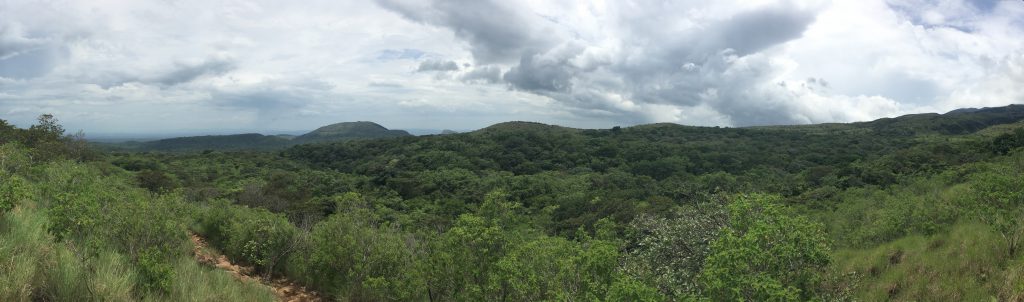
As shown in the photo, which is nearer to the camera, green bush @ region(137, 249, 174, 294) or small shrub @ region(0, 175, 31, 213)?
green bush @ region(137, 249, 174, 294)

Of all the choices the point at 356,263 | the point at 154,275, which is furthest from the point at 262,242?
the point at 154,275

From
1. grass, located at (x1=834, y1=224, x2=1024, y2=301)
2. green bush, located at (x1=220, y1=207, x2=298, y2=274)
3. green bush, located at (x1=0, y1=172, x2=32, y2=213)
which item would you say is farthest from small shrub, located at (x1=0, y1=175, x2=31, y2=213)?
grass, located at (x1=834, y1=224, x2=1024, y2=301)

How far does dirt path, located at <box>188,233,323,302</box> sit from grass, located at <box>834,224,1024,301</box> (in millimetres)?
12726

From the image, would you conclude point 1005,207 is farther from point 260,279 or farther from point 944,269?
point 260,279

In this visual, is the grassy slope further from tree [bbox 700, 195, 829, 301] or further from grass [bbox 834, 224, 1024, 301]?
grass [bbox 834, 224, 1024, 301]

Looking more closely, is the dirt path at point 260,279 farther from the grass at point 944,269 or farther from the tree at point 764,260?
the grass at point 944,269

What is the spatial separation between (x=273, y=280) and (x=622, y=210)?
44.4m

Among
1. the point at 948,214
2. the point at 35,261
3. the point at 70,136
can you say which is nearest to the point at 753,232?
the point at 35,261

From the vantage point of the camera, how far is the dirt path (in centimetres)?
1213

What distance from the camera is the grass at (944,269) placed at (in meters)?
8.93

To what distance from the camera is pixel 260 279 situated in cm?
1284

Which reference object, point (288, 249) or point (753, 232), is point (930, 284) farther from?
point (288, 249)

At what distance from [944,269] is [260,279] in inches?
632

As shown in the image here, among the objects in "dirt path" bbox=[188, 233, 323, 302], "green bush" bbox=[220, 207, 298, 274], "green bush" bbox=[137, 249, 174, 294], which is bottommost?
"dirt path" bbox=[188, 233, 323, 302]
